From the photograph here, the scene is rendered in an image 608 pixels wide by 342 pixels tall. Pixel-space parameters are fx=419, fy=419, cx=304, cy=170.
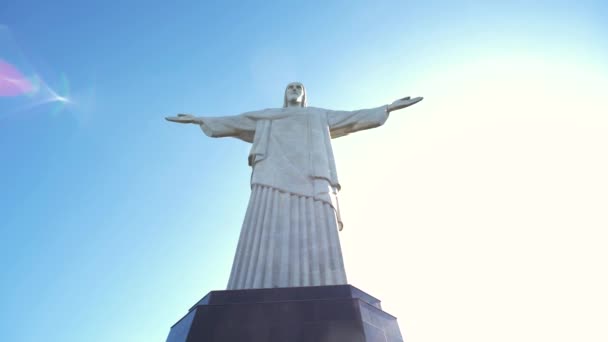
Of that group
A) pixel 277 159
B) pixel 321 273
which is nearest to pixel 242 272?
pixel 321 273

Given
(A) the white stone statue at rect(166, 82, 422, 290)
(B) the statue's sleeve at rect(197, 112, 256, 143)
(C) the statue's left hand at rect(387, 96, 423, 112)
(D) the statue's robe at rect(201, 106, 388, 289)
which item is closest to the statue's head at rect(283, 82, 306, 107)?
(A) the white stone statue at rect(166, 82, 422, 290)

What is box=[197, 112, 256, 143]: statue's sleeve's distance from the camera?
314 inches

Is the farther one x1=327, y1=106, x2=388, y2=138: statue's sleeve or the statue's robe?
x1=327, y1=106, x2=388, y2=138: statue's sleeve

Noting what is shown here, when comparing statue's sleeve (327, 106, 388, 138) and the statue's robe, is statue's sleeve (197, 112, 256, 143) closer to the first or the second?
the statue's robe

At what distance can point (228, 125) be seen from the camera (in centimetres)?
804

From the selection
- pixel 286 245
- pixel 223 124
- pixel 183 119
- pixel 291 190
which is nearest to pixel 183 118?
pixel 183 119

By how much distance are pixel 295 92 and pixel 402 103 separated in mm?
2292

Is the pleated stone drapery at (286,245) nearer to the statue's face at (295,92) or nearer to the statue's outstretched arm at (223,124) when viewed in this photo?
the statue's outstretched arm at (223,124)

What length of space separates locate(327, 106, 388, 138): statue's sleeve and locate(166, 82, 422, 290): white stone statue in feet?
0.06

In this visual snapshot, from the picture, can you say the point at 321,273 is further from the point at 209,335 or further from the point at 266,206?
the point at 209,335

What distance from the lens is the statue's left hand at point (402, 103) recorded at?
7822mm

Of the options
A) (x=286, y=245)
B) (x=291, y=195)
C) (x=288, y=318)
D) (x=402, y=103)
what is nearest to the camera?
(x=288, y=318)

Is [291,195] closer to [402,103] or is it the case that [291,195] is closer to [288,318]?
[288,318]

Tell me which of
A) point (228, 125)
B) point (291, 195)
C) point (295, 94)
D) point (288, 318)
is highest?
point (295, 94)
